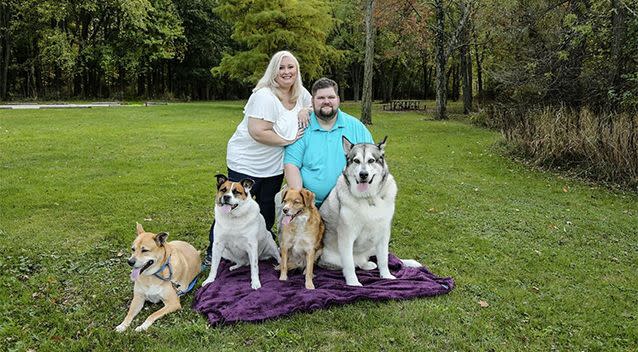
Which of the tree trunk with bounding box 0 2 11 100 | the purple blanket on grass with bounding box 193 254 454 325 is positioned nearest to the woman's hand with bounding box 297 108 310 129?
the purple blanket on grass with bounding box 193 254 454 325

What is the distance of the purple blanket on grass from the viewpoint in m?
4.45

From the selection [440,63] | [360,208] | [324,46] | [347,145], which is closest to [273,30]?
[324,46]

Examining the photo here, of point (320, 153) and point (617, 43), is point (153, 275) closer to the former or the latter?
point (320, 153)

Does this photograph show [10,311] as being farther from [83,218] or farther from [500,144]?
[500,144]

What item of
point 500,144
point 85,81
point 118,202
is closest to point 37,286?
point 118,202

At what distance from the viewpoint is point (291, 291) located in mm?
4754

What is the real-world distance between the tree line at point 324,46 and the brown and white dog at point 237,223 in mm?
10528

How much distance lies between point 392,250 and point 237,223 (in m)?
2.58

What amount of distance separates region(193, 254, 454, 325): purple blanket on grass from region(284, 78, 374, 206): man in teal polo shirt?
1.02m

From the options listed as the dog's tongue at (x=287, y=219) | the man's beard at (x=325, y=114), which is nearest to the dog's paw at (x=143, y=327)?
the dog's tongue at (x=287, y=219)

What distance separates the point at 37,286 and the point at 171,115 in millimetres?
20719

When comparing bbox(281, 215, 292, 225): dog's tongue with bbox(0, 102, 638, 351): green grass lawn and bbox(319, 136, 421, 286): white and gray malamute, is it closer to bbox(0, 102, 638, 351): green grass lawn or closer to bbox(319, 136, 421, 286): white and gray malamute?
bbox(319, 136, 421, 286): white and gray malamute

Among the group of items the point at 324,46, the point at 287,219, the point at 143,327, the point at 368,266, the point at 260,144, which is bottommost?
the point at 143,327

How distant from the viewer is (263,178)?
216 inches
